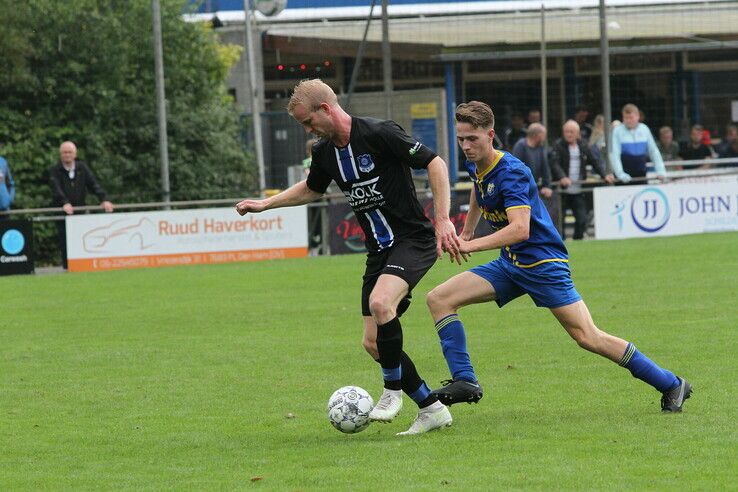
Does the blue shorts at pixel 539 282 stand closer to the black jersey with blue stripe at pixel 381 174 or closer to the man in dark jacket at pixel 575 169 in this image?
the black jersey with blue stripe at pixel 381 174

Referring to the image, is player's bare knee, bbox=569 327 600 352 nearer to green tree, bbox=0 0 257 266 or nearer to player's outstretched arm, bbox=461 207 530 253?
player's outstretched arm, bbox=461 207 530 253

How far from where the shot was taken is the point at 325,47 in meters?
25.8

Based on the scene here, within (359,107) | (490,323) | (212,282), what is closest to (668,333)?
(490,323)

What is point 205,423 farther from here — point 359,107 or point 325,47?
point 325,47

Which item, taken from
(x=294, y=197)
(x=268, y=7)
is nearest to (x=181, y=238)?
(x=268, y=7)

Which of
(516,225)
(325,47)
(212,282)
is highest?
(325,47)

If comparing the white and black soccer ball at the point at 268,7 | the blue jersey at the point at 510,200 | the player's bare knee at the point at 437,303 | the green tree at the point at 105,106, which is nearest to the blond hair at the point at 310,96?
the blue jersey at the point at 510,200

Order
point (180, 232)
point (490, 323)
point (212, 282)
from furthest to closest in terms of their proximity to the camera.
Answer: point (180, 232), point (212, 282), point (490, 323)

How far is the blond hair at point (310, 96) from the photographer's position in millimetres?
7066

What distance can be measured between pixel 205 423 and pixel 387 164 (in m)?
1.82

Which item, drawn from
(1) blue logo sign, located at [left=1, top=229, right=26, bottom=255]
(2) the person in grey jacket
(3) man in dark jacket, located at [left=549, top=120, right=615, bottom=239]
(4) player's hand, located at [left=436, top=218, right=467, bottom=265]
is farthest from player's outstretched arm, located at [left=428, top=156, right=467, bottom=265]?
(3) man in dark jacket, located at [left=549, top=120, right=615, bottom=239]

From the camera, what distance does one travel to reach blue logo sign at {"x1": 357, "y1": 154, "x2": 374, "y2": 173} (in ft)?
24.0

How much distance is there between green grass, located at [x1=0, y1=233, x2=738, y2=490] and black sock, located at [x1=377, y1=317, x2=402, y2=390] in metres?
0.30

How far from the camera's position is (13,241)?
19984 mm
